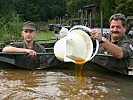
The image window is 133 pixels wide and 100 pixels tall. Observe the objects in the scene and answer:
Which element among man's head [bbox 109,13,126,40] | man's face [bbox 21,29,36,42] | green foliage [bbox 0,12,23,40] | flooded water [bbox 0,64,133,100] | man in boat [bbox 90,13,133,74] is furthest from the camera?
green foliage [bbox 0,12,23,40]

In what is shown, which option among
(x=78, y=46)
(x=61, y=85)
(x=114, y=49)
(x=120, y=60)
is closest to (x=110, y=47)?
(x=114, y=49)

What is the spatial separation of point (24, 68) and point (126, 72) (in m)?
1.80

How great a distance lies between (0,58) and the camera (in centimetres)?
542

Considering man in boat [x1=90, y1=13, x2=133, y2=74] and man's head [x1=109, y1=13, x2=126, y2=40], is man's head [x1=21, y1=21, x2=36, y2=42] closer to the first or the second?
man in boat [x1=90, y1=13, x2=133, y2=74]

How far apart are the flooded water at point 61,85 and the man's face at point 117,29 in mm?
652

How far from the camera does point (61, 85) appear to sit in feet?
14.0

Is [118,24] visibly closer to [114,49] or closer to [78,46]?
[114,49]

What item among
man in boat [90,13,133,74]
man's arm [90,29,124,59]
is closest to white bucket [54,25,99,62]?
man's arm [90,29,124,59]

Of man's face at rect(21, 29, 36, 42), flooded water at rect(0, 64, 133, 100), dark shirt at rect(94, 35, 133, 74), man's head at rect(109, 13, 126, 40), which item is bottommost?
flooded water at rect(0, 64, 133, 100)

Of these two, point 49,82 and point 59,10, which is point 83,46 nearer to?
point 49,82

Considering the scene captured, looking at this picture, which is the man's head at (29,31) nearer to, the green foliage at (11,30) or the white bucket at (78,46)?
the white bucket at (78,46)

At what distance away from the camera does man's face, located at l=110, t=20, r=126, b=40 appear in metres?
4.66

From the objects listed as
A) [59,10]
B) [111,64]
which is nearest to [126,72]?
[111,64]

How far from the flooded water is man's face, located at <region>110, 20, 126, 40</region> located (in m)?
0.65
